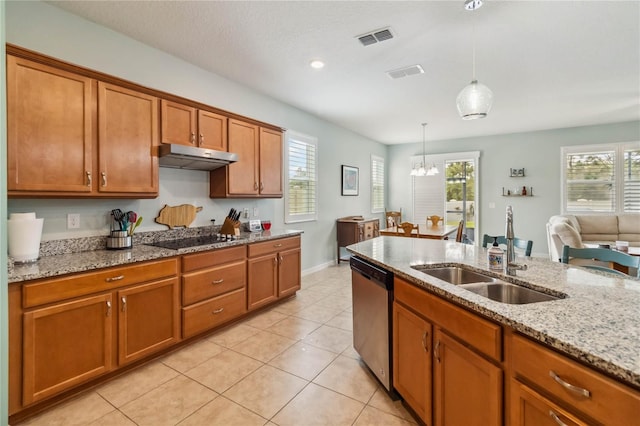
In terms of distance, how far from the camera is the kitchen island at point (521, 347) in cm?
86

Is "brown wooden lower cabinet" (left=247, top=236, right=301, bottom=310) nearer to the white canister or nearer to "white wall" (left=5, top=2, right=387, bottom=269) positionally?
"white wall" (left=5, top=2, right=387, bottom=269)

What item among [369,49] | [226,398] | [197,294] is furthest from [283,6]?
[226,398]

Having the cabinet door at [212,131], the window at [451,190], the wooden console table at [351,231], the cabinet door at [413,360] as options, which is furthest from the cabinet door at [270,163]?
the window at [451,190]

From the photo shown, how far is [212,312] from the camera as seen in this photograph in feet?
9.55

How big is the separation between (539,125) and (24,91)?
770cm

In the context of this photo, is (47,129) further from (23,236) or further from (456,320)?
(456,320)

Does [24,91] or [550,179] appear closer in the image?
[24,91]

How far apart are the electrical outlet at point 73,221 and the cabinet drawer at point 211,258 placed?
0.87m

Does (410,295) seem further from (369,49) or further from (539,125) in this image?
(539,125)

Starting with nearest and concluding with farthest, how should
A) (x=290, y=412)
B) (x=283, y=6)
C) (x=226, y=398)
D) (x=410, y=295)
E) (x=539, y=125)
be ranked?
(x=410, y=295)
(x=290, y=412)
(x=226, y=398)
(x=283, y=6)
(x=539, y=125)

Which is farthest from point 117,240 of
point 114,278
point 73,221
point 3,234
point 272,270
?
point 272,270

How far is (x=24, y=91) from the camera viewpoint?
78.5 inches

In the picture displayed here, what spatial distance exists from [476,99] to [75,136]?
296cm

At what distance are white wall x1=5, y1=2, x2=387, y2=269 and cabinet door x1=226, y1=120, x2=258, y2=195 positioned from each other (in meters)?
0.35
